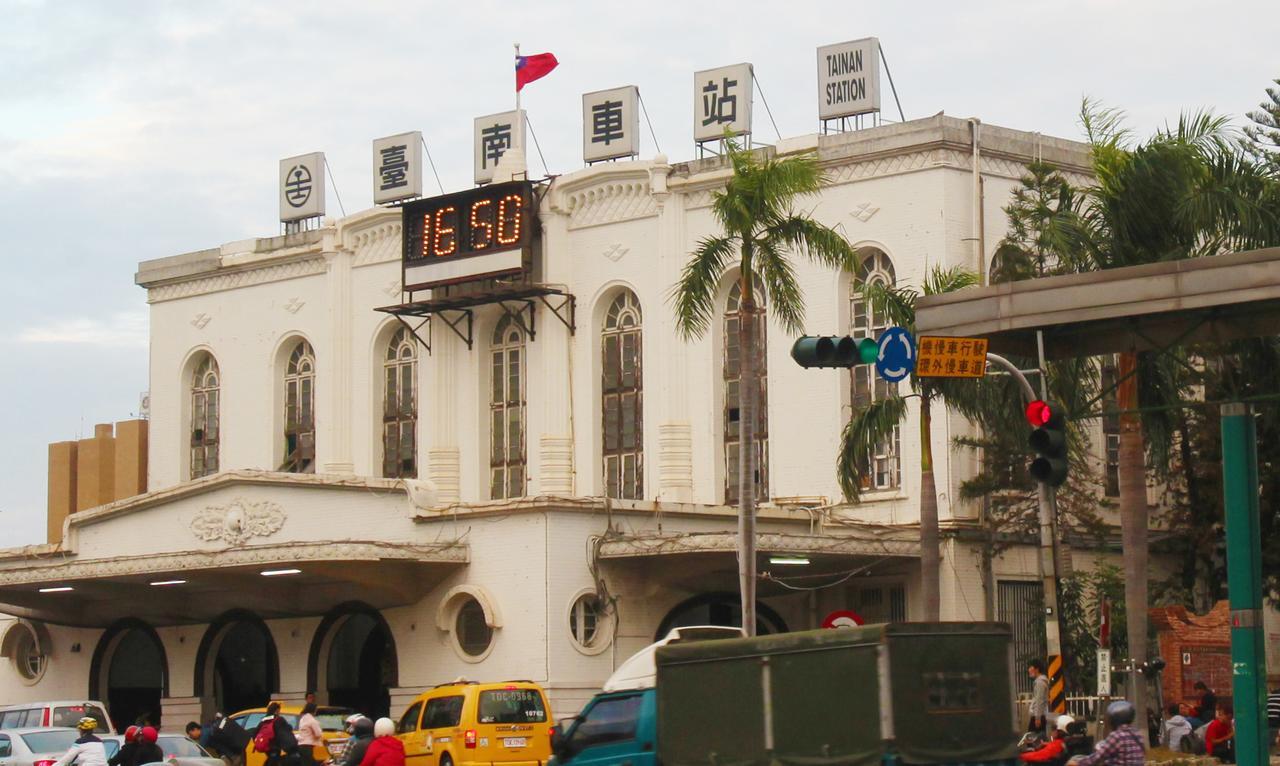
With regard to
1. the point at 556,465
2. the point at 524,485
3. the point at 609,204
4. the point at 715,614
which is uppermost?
the point at 609,204

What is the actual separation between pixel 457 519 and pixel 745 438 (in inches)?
404

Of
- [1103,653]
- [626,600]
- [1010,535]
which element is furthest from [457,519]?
[1103,653]

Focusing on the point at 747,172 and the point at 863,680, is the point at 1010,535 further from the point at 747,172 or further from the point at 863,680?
the point at 863,680

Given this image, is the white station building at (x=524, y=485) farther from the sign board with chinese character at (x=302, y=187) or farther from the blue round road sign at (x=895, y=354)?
the blue round road sign at (x=895, y=354)

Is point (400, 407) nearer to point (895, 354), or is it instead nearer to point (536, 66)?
point (536, 66)

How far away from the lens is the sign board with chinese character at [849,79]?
43656mm

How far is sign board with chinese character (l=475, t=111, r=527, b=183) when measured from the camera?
48625 mm

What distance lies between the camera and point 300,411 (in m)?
52.5

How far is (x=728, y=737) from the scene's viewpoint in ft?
66.2

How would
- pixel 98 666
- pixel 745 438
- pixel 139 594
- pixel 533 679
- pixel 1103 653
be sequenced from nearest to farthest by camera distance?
pixel 1103 653 → pixel 745 438 → pixel 533 679 → pixel 139 594 → pixel 98 666

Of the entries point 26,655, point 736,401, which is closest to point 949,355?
point 736,401

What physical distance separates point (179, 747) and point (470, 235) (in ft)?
63.3

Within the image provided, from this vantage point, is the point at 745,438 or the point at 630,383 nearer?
the point at 745,438

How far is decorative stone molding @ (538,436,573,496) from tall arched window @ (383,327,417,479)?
4563 mm
